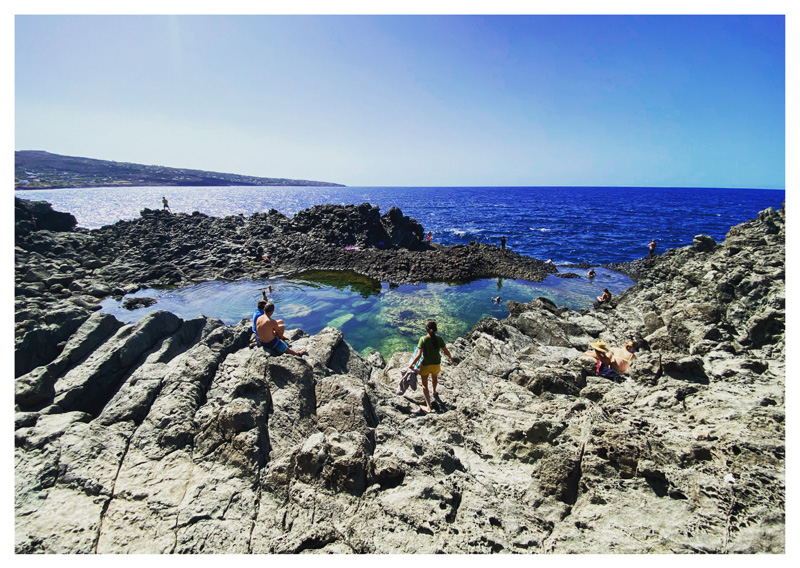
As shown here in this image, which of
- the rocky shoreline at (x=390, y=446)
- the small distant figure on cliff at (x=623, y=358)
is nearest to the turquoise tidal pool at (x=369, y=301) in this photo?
the rocky shoreline at (x=390, y=446)

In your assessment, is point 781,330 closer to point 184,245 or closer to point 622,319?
point 622,319

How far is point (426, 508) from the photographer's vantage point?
430 cm

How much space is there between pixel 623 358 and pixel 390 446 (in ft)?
26.4

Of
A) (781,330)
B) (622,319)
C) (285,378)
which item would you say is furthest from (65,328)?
(622,319)

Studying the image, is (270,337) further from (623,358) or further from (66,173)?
(66,173)

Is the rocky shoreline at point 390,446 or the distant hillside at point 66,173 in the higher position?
the distant hillside at point 66,173

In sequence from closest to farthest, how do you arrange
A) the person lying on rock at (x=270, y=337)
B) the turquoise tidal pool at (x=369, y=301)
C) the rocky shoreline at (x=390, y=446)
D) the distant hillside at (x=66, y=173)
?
the rocky shoreline at (x=390, y=446), the person lying on rock at (x=270, y=337), the turquoise tidal pool at (x=369, y=301), the distant hillside at (x=66, y=173)

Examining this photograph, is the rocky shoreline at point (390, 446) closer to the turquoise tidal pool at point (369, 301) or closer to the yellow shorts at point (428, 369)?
the yellow shorts at point (428, 369)

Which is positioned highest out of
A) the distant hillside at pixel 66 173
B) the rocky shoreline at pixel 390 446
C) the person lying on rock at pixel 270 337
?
the distant hillside at pixel 66 173

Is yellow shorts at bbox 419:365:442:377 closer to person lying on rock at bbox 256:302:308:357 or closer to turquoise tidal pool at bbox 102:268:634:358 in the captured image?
person lying on rock at bbox 256:302:308:357

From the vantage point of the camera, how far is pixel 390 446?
220 inches

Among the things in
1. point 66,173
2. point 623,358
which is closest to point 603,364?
point 623,358

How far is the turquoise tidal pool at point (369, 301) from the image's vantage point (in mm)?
20578

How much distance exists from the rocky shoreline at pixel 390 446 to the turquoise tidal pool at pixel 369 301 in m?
9.29
